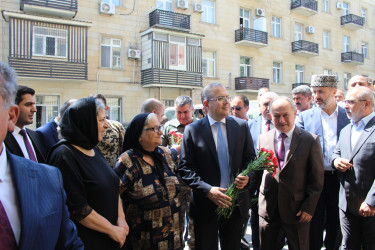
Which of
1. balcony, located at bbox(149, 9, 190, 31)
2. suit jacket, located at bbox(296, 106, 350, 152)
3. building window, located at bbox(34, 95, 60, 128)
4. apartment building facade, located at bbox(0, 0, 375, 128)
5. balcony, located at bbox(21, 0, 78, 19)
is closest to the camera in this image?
suit jacket, located at bbox(296, 106, 350, 152)

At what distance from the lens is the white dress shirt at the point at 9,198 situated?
1.27m

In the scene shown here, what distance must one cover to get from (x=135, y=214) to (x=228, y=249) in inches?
41.4

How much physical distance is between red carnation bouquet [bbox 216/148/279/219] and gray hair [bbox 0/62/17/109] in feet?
6.92

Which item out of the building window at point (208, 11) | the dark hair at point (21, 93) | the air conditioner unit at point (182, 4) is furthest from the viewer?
the building window at point (208, 11)

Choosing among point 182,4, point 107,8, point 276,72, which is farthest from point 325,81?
point 276,72

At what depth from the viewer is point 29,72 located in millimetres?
14250

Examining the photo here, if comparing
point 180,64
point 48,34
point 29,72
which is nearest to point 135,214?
point 29,72

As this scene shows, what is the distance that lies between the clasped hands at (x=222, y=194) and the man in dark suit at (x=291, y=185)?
18cm

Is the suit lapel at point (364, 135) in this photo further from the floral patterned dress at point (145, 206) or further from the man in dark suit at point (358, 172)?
the floral patterned dress at point (145, 206)

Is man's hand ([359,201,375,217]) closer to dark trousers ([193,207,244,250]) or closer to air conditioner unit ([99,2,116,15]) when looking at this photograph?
dark trousers ([193,207,244,250])

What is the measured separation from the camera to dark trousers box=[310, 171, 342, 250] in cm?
361

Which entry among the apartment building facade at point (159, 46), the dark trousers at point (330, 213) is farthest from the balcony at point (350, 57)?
the dark trousers at point (330, 213)

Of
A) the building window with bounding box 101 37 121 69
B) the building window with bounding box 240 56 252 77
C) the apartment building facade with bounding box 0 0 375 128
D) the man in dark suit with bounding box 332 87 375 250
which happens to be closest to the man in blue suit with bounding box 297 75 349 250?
the man in dark suit with bounding box 332 87 375 250

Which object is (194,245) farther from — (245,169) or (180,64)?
(180,64)
